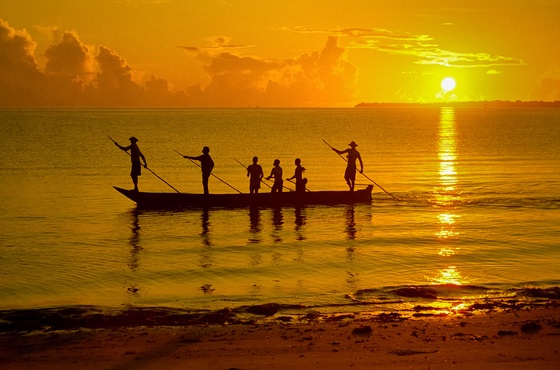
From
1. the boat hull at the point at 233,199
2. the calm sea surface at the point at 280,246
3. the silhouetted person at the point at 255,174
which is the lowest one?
the calm sea surface at the point at 280,246

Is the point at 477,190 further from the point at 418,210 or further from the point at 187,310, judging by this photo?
the point at 187,310

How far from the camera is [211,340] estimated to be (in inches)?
408

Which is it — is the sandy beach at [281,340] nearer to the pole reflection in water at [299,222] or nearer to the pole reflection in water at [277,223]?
the pole reflection in water at [277,223]

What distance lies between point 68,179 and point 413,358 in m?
32.0

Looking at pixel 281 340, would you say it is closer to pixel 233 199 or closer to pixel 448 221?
pixel 448 221

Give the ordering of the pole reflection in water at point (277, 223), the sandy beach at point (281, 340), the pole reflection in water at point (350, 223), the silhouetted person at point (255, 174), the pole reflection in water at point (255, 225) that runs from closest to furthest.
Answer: the sandy beach at point (281, 340) → the pole reflection in water at point (255, 225) → the pole reflection in water at point (277, 223) → the pole reflection in water at point (350, 223) → the silhouetted person at point (255, 174)

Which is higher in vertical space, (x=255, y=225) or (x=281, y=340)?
(x=255, y=225)

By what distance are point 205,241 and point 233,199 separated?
628 cm

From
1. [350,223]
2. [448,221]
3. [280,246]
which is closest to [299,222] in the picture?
[350,223]

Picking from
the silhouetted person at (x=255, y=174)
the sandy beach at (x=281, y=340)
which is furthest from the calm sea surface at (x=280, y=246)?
the sandy beach at (x=281, y=340)

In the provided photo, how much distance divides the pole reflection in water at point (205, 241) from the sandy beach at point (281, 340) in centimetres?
483

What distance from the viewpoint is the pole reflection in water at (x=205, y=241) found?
55.6 ft

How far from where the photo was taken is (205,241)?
65.1ft

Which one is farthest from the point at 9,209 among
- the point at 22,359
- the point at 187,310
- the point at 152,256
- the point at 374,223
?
the point at 22,359
